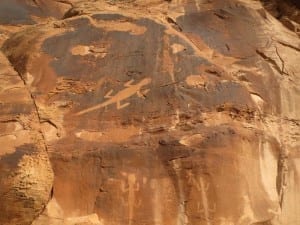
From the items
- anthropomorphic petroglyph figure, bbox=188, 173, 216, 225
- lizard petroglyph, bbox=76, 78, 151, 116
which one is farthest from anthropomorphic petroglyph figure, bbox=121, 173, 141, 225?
lizard petroglyph, bbox=76, 78, 151, 116

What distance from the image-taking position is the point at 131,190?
566 centimetres

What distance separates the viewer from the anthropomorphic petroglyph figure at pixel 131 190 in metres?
5.59

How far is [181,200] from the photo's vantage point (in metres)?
5.64

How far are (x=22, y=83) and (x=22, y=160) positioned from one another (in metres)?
1.28

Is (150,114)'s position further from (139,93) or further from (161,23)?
(161,23)

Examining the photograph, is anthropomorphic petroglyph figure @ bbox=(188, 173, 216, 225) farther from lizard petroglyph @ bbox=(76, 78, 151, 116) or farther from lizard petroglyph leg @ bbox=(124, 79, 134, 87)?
lizard petroglyph leg @ bbox=(124, 79, 134, 87)

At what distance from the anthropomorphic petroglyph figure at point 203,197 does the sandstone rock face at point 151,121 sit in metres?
0.01

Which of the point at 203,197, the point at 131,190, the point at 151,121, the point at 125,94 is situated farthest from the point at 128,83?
the point at 203,197

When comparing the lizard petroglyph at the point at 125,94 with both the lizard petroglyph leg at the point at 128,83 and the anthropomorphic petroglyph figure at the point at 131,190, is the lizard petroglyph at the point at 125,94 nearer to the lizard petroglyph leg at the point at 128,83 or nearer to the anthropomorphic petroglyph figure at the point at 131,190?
the lizard petroglyph leg at the point at 128,83

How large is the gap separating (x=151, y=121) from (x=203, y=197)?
109cm

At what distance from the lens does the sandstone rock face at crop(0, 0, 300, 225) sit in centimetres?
560

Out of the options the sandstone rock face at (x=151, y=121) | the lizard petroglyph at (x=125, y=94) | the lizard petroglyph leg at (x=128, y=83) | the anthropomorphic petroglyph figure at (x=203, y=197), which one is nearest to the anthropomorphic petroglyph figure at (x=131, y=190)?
the sandstone rock face at (x=151, y=121)

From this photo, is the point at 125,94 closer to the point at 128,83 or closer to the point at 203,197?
the point at 128,83

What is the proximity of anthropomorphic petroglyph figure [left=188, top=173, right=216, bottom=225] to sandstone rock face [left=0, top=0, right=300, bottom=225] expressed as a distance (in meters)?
0.01
